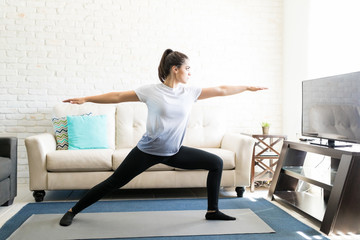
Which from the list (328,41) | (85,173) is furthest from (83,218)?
(328,41)

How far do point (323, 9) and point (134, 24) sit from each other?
215cm

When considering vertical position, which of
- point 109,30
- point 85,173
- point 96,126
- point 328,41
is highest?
point 109,30

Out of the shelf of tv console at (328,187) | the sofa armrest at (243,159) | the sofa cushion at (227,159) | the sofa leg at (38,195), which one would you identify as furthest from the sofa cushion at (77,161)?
the shelf of tv console at (328,187)

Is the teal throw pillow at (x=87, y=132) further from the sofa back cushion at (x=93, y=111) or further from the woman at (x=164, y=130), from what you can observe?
the woman at (x=164, y=130)

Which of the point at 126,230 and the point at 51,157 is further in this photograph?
the point at 51,157

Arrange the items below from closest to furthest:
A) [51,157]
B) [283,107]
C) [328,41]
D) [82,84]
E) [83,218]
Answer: [83,218] → [51,157] → [328,41] → [82,84] → [283,107]

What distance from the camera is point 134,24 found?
13.8 ft

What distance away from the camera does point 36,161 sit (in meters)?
3.10

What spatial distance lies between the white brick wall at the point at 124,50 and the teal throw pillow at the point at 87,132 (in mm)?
628

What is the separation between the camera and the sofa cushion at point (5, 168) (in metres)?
2.76

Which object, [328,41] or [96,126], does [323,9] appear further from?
[96,126]

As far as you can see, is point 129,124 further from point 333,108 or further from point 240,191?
point 333,108

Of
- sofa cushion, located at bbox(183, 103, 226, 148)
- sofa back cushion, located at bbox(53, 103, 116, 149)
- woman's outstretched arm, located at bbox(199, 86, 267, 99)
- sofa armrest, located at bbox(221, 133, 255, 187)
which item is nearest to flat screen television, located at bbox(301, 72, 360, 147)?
sofa armrest, located at bbox(221, 133, 255, 187)

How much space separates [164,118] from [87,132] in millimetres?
1545
